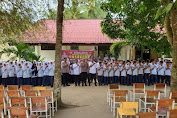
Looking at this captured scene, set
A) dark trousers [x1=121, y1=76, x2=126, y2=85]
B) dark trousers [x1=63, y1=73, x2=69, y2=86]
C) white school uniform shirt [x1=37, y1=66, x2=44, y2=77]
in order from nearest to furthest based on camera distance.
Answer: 1. white school uniform shirt [x1=37, y1=66, x2=44, y2=77]
2. dark trousers [x1=63, y1=73, x2=69, y2=86]
3. dark trousers [x1=121, y1=76, x2=126, y2=85]

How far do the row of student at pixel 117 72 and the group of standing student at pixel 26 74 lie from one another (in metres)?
1.07

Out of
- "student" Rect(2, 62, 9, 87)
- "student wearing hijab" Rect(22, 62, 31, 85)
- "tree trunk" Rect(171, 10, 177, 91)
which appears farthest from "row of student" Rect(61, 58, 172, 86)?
"tree trunk" Rect(171, 10, 177, 91)

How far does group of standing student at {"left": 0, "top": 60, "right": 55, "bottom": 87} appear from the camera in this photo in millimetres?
10781

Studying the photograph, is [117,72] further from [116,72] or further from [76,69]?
[76,69]

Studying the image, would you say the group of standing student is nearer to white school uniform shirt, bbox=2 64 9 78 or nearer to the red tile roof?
white school uniform shirt, bbox=2 64 9 78

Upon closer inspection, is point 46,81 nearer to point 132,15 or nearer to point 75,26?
point 132,15

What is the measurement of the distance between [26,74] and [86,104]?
5159 mm

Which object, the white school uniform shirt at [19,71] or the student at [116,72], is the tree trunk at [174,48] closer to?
the student at [116,72]

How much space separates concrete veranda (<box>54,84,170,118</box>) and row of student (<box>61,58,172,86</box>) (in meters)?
1.54

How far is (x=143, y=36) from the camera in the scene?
30.6 feet

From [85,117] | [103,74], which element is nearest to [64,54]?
[103,74]

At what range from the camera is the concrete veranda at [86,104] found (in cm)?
619

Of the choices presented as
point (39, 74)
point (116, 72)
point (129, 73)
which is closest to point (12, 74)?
point (39, 74)

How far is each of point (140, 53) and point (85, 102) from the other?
12108 millimetres
